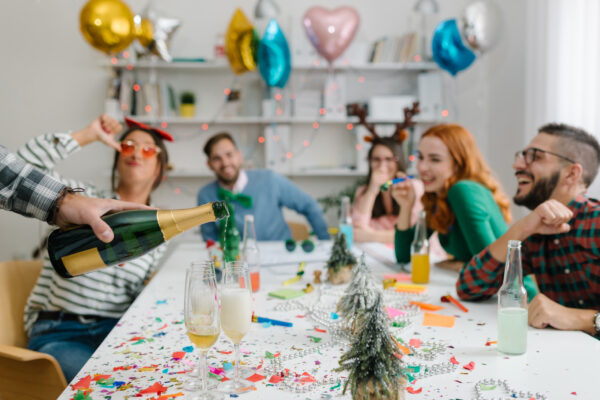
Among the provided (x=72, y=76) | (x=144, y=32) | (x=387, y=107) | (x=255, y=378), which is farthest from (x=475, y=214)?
(x=72, y=76)

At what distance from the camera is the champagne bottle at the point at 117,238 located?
1107 millimetres

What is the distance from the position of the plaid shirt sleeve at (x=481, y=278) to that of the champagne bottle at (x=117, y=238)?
2.95 feet

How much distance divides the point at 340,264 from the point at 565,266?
0.72 metres

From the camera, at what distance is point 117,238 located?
3.71 ft

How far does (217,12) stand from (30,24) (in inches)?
60.7

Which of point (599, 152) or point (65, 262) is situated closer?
point (65, 262)

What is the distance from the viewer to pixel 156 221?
114 centimetres

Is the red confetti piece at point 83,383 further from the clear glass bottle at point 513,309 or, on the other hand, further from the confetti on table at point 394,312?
the clear glass bottle at point 513,309

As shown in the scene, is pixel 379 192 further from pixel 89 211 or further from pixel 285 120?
pixel 89 211

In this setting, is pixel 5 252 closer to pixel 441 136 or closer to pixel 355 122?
pixel 355 122

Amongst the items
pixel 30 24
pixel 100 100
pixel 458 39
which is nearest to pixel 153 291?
pixel 458 39

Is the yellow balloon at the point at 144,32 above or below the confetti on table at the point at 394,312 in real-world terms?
above

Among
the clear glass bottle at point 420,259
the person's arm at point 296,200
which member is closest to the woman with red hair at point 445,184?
the clear glass bottle at point 420,259

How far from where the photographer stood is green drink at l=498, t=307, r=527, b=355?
4.02ft
